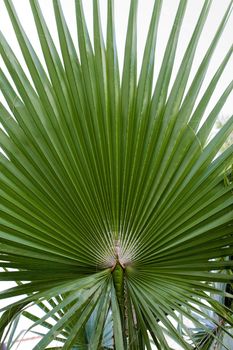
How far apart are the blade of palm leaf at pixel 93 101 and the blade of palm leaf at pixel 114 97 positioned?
22mm

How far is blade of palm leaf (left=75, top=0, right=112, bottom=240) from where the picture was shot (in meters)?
0.94

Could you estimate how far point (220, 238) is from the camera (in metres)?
0.94

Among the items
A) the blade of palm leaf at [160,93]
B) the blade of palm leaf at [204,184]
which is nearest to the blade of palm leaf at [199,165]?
A: the blade of palm leaf at [204,184]

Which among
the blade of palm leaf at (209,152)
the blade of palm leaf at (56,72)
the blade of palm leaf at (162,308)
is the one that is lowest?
the blade of palm leaf at (162,308)

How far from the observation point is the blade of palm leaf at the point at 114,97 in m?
0.94

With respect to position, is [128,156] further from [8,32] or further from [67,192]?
[8,32]

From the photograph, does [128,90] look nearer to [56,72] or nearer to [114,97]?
[114,97]

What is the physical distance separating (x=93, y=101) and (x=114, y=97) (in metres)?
0.05

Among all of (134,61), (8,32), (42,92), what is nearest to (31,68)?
(42,92)

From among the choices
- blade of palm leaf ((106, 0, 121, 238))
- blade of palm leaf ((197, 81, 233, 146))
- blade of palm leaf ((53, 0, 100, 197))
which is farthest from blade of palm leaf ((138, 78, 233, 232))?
blade of palm leaf ((53, 0, 100, 197))

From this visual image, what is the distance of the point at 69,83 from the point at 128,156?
217mm

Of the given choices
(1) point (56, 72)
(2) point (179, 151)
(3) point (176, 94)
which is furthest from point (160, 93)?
(1) point (56, 72)

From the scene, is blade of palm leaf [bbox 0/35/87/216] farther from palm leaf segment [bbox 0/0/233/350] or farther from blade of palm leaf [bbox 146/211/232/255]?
blade of palm leaf [bbox 146/211/232/255]

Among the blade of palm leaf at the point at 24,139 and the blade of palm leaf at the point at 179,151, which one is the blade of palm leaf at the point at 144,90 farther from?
the blade of palm leaf at the point at 24,139
